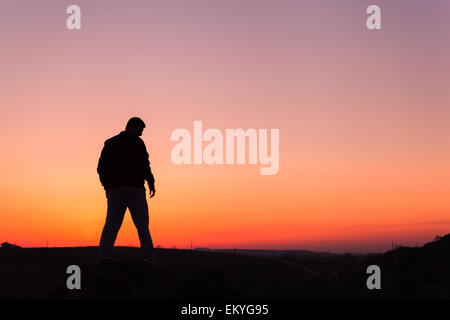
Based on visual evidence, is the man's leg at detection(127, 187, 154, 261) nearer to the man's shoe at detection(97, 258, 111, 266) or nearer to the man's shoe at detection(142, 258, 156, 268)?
the man's shoe at detection(142, 258, 156, 268)

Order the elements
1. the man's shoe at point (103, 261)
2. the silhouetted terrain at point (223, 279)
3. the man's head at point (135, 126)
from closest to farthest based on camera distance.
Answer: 1. the silhouetted terrain at point (223, 279)
2. the man's shoe at point (103, 261)
3. the man's head at point (135, 126)

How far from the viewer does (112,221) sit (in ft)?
42.4

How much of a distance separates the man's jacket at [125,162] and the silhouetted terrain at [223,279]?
1562mm

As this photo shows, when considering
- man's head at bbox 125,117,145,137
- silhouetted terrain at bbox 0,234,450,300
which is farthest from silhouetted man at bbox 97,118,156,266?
silhouetted terrain at bbox 0,234,450,300

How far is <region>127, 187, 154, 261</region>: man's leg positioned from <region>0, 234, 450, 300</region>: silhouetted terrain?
1.32ft

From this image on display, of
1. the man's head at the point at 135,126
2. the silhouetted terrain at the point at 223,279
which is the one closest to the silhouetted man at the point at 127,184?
the man's head at the point at 135,126

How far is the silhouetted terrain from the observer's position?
1195cm

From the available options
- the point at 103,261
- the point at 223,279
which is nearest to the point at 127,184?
the point at 103,261

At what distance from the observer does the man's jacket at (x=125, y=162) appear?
42.5ft

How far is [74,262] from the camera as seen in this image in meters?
16.3

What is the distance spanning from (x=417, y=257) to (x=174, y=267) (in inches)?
220

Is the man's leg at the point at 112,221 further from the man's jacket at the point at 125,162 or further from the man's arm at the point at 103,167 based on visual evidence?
the man's arm at the point at 103,167
